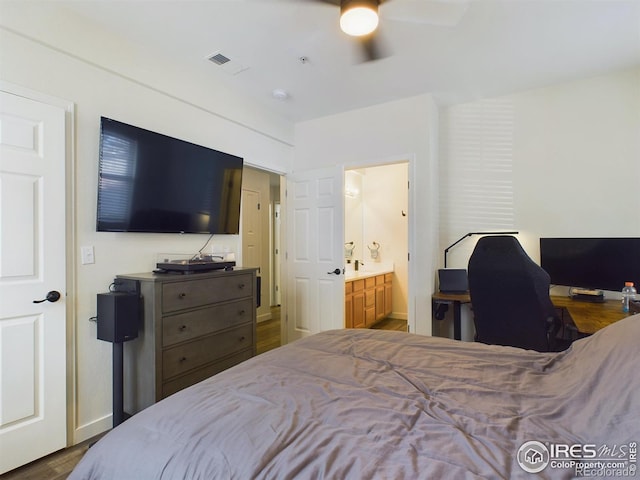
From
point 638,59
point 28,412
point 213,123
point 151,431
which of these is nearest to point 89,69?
point 213,123

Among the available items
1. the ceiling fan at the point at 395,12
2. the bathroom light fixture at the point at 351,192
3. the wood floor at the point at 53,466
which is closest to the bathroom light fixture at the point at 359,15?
the ceiling fan at the point at 395,12

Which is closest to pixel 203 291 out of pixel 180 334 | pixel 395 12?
pixel 180 334

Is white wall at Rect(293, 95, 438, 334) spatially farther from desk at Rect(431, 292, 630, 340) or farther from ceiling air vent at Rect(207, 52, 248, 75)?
ceiling air vent at Rect(207, 52, 248, 75)

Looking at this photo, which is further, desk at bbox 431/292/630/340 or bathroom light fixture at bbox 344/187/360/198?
bathroom light fixture at bbox 344/187/360/198

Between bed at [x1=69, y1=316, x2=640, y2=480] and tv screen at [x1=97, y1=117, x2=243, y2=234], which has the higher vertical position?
tv screen at [x1=97, y1=117, x2=243, y2=234]

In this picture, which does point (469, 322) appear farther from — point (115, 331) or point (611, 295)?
point (115, 331)

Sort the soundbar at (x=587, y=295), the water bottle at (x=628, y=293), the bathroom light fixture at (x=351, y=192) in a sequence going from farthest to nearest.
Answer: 1. the bathroom light fixture at (x=351, y=192)
2. the soundbar at (x=587, y=295)
3. the water bottle at (x=628, y=293)

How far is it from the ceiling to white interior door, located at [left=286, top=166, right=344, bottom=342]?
1025 millimetres

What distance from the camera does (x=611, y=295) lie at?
9.26 feet

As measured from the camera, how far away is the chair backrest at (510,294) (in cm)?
205

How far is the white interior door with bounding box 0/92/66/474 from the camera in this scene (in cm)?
178

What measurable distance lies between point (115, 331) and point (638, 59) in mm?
4454

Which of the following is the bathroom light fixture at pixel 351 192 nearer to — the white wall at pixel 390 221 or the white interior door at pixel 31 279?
the white wall at pixel 390 221

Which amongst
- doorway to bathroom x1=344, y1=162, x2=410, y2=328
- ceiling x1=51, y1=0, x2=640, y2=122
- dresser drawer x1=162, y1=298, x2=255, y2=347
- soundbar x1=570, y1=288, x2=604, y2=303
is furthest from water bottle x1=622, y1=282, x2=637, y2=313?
doorway to bathroom x1=344, y1=162, x2=410, y2=328
